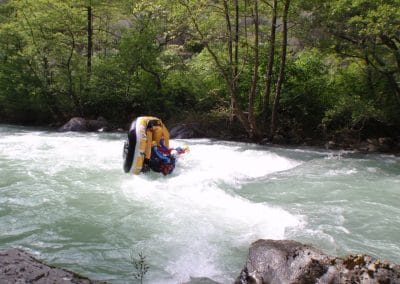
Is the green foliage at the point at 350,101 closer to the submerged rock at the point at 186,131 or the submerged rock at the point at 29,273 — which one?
the submerged rock at the point at 186,131

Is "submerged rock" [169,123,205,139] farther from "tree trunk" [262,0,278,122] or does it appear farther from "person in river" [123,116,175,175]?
"person in river" [123,116,175,175]

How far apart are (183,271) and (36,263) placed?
1.61 m

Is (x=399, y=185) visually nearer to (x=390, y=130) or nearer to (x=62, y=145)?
(x=390, y=130)

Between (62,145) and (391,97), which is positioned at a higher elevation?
(391,97)

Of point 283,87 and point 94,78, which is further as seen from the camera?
point 94,78

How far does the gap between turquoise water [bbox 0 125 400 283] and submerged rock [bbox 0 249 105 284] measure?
1174 mm

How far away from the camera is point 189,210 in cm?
618

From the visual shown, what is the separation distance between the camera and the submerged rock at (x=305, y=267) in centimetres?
325

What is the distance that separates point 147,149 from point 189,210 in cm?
245

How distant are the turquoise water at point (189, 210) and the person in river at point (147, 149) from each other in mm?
217

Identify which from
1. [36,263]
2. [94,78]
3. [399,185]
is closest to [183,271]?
[36,263]

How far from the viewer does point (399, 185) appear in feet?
25.6

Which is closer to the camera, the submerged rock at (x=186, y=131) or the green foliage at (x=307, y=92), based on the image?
the green foliage at (x=307, y=92)

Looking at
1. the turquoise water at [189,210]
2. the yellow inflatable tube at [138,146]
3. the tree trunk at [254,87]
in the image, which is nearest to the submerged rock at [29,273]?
the turquoise water at [189,210]
